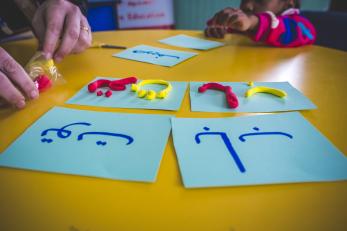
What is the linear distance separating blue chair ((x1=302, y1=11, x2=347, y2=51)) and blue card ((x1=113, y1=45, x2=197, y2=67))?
533 mm

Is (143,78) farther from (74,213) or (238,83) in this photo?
(74,213)

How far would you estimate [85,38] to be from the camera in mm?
681

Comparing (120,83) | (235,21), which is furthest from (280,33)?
(120,83)

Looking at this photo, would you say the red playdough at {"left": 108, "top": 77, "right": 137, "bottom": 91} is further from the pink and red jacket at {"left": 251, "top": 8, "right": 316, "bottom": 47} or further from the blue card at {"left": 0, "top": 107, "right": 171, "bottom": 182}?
the pink and red jacket at {"left": 251, "top": 8, "right": 316, "bottom": 47}

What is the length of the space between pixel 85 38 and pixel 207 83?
0.36m

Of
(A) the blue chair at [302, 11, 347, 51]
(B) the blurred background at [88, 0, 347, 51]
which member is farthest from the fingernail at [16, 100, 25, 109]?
(B) the blurred background at [88, 0, 347, 51]

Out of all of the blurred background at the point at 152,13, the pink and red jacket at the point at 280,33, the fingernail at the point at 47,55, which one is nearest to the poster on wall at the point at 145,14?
the blurred background at the point at 152,13

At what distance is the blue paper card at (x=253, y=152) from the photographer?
0.29m

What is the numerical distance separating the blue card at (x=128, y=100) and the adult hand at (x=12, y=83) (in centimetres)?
7

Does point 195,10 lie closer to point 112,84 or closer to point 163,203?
point 112,84

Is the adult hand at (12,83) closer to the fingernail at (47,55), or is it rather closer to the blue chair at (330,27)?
the fingernail at (47,55)

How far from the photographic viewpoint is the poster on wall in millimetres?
2232

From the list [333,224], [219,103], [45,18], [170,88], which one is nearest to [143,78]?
[170,88]

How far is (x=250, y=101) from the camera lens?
18.3 inches
